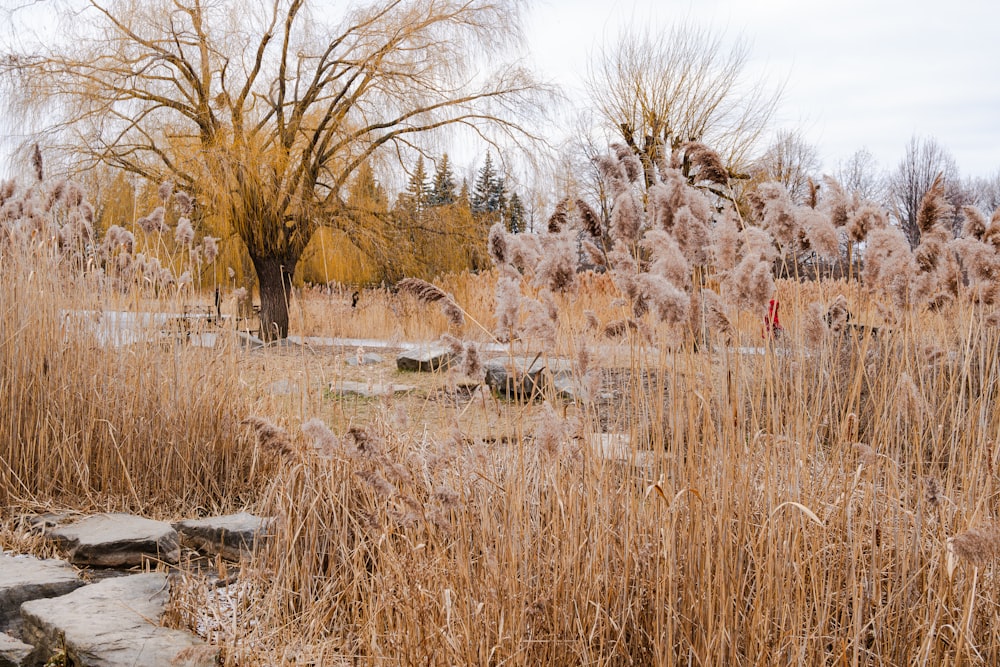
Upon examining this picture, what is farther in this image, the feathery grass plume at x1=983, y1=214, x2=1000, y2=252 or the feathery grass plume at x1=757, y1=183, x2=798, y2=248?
the feathery grass plume at x1=983, y1=214, x2=1000, y2=252

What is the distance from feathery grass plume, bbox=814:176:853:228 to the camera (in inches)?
70.0

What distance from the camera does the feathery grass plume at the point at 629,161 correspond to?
1.67 metres

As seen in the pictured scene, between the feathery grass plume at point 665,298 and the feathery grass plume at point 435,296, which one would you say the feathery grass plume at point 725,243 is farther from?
the feathery grass plume at point 435,296

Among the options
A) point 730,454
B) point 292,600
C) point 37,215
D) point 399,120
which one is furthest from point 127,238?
point 399,120

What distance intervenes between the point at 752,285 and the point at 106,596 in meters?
1.98

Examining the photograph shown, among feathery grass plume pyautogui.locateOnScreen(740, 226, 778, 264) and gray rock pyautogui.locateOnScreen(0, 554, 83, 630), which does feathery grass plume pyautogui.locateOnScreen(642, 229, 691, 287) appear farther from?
gray rock pyautogui.locateOnScreen(0, 554, 83, 630)

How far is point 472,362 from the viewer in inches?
61.7

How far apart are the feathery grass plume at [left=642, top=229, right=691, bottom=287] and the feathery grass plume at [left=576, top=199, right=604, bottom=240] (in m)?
0.19

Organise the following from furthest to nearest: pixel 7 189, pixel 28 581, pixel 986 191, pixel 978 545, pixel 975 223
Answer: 1. pixel 986 191
2. pixel 7 189
3. pixel 28 581
4. pixel 975 223
5. pixel 978 545

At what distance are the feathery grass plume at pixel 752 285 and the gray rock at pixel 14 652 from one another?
203 centimetres

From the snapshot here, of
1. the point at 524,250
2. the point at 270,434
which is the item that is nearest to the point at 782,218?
the point at 524,250

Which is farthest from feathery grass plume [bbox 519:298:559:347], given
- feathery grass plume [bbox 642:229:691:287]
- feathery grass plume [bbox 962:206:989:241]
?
feathery grass plume [bbox 962:206:989:241]

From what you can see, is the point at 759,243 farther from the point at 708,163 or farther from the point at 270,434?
the point at 270,434

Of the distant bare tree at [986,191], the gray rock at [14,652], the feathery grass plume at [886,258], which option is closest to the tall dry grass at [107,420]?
the gray rock at [14,652]
